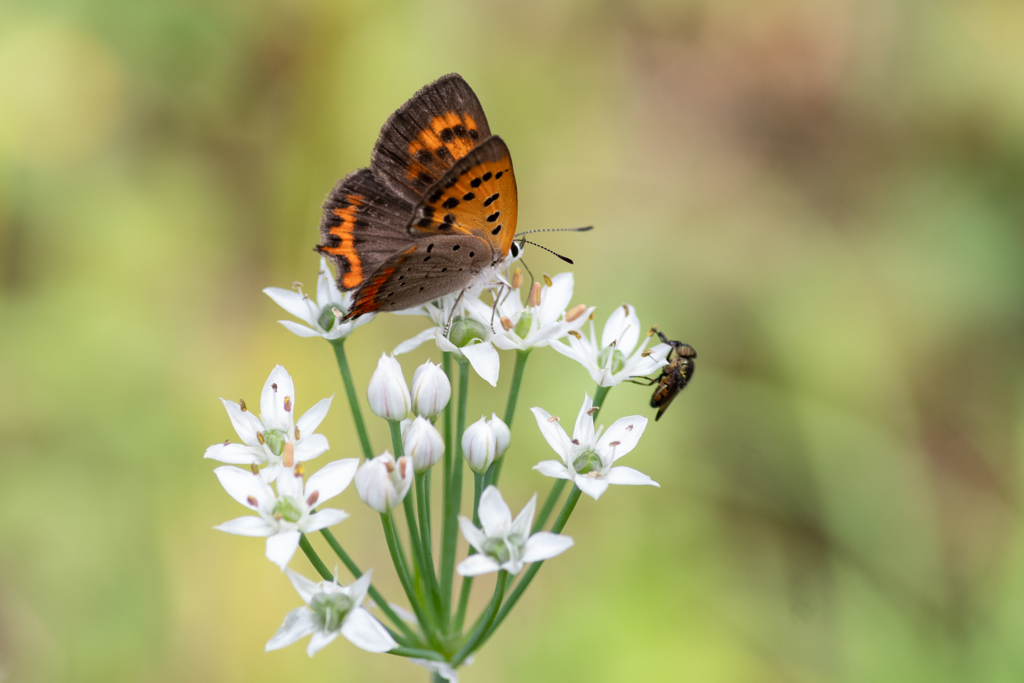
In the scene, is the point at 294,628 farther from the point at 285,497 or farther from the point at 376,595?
the point at 285,497

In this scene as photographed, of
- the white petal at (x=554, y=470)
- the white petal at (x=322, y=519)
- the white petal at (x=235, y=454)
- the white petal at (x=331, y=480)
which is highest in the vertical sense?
the white petal at (x=554, y=470)

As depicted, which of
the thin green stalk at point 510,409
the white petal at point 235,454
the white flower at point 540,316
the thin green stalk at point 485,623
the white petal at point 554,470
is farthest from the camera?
the white flower at point 540,316

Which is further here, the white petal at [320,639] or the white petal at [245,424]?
the white petal at [245,424]

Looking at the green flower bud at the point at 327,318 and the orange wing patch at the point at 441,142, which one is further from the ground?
the orange wing patch at the point at 441,142

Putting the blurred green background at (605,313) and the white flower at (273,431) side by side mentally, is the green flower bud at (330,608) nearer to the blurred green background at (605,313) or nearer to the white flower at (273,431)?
the white flower at (273,431)

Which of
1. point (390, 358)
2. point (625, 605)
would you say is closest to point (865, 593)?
point (625, 605)

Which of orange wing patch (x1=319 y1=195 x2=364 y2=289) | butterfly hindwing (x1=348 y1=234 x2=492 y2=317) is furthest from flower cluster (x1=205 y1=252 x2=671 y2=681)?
orange wing patch (x1=319 y1=195 x2=364 y2=289)

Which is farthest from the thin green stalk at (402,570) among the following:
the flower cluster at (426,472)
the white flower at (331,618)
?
the white flower at (331,618)

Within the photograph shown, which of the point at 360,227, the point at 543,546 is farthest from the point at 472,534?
the point at 360,227
